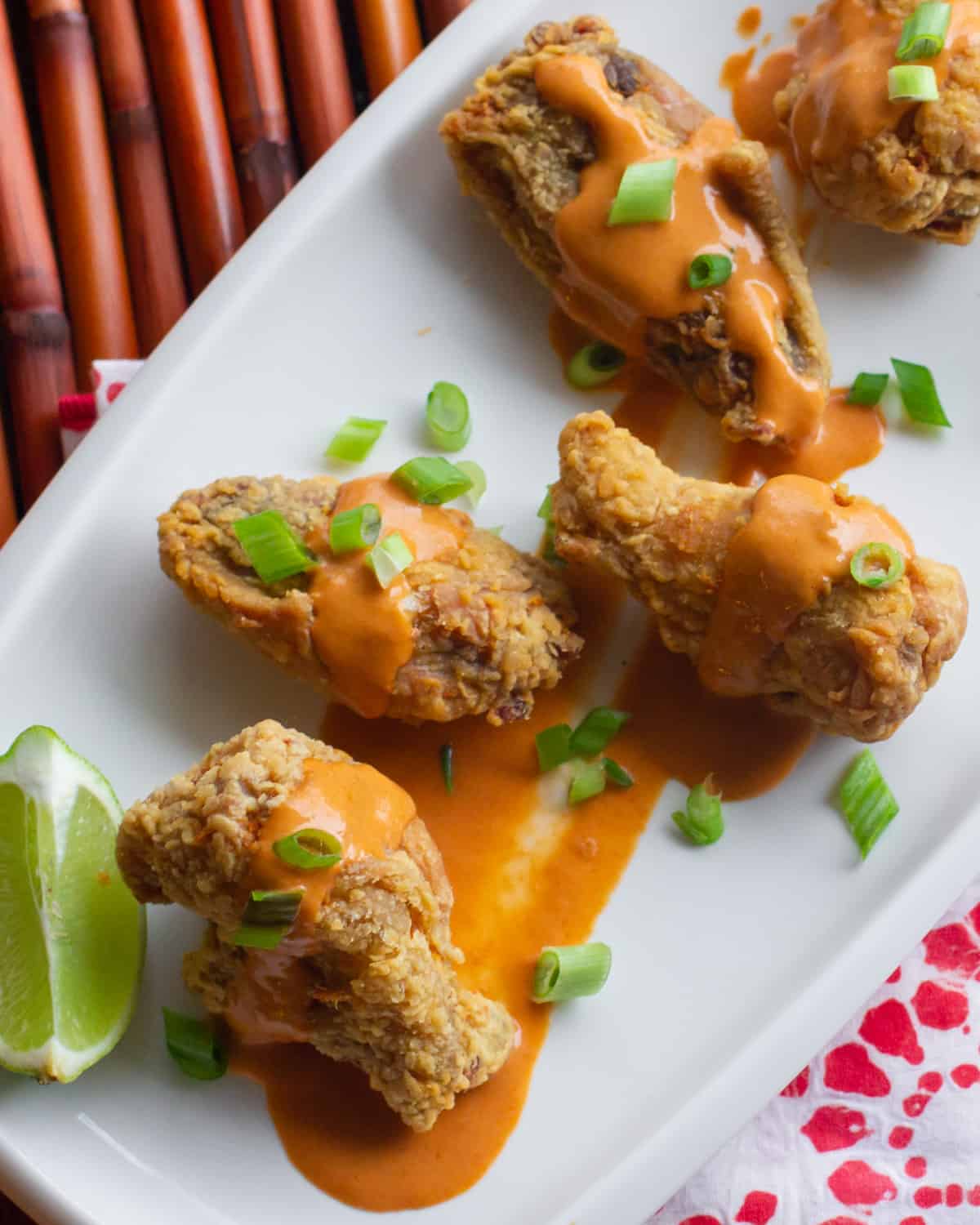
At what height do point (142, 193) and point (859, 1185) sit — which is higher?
point (142, 193)

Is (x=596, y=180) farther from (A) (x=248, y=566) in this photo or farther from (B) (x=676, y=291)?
(A) (x=248, y=566)

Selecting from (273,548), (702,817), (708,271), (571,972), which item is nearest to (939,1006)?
(702,817)

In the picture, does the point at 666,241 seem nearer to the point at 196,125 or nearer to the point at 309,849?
the point at 196,125

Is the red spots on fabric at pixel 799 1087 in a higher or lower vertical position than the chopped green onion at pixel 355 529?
lower

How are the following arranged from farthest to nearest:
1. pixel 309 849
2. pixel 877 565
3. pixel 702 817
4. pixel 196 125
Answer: pixel 196 125
pixel 702 817
pixel 877 565
pixel 309 849

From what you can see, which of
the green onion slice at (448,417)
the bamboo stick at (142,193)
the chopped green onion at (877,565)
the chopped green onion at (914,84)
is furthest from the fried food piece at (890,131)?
the bamboo stick at (142,193)

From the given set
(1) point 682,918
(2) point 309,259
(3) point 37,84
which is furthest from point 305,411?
(1) point 682,918

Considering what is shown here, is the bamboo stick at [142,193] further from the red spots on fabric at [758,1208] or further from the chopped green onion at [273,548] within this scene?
the red spots on fabric at [758,1208]
